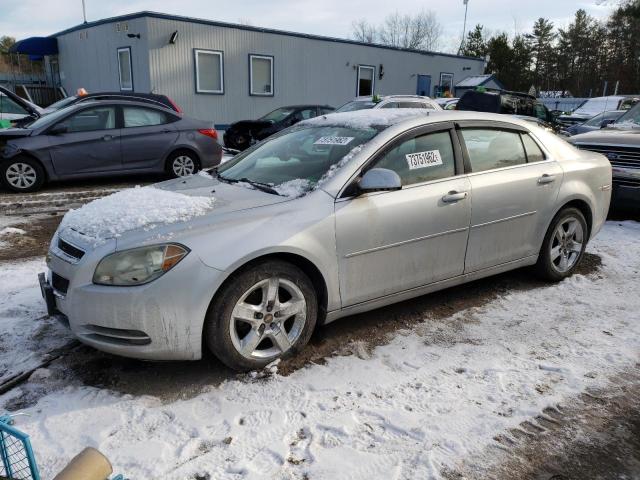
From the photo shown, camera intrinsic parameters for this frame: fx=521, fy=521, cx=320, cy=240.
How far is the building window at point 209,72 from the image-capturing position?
1689cm

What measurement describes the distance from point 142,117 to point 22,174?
2175 millimetres

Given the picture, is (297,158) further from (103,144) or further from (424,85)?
(424,85)

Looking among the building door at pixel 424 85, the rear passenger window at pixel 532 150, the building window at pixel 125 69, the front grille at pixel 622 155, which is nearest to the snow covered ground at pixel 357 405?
the rear passenger window at pixel 532 150

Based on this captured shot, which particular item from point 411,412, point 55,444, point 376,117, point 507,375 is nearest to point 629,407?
point 507,375

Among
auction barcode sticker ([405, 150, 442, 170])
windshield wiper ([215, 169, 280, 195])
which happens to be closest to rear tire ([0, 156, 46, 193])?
windshield wiper ([215, 169, 280, 195])

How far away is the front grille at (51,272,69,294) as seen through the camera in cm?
302

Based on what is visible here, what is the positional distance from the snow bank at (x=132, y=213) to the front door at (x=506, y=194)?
202cm

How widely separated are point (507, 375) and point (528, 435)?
0.58 m

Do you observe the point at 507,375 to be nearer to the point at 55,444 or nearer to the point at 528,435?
the point at 528,435

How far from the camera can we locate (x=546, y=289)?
184 inches

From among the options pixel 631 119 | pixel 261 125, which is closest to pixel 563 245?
pixel 631 119

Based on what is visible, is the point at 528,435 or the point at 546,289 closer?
the point at 528,435

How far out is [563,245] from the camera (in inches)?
187

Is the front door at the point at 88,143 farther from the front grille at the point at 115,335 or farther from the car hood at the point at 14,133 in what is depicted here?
the front grille at the point at 115,335
